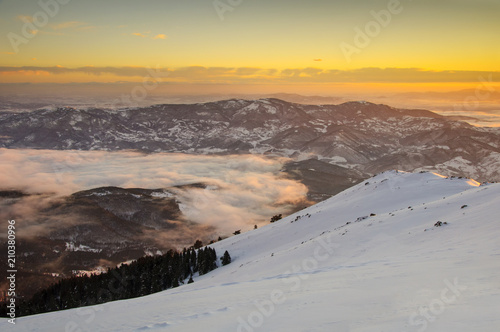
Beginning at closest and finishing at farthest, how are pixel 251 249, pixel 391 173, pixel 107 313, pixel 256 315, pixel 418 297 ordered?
pixel 418 297 < pixel 256 315 < pixel 107 313 < pixel 251 249 < pixel 391 173

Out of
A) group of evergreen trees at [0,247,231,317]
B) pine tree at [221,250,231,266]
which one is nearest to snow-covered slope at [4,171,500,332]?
pine tree at [221,250,231,266]

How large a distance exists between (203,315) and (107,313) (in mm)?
8874

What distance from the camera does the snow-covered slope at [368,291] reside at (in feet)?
40.9

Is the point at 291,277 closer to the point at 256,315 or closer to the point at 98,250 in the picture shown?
the point at 256,315

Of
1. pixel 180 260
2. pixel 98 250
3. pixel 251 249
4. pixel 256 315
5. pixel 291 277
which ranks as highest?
pixel 256 315

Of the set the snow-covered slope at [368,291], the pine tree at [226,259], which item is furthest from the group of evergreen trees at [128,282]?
the snow-covered slope at [368,291]

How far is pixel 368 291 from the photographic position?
15.7 m

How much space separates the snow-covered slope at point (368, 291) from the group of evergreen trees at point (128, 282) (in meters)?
21.4

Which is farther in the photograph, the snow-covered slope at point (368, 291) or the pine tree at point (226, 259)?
the pine tree at point (226, 259)

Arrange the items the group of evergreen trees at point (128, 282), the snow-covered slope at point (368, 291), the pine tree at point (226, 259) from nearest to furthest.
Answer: the snow-covered slope at point (368, 291) → the pine tree at point (226, 259) → the group of evergreen trees at point (128, 282)

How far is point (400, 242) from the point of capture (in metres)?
28.9

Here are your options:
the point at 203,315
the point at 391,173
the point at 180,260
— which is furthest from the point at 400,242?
the point at 391,173

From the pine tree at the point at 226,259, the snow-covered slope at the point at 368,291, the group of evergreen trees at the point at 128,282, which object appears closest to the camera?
the snow-covered slope at the point at 368,291

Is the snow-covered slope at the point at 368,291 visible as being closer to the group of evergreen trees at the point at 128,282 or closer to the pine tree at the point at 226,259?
the pine tree at the point at 226,259
